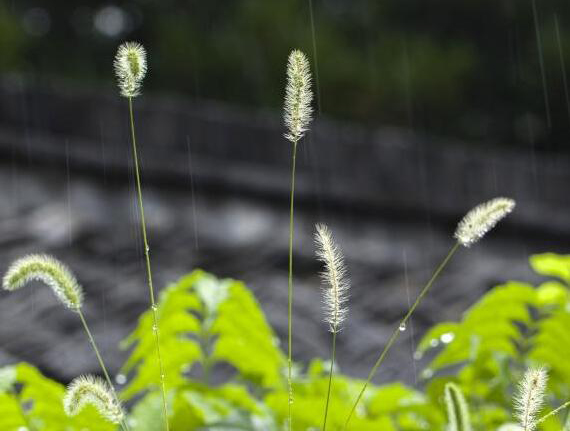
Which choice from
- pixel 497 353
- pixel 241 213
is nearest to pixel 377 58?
pixel 241 213

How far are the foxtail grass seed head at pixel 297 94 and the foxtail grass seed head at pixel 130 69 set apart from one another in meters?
0.13

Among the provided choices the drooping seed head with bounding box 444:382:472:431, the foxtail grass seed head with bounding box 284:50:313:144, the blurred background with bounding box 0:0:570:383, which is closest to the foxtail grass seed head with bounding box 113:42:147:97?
the foxtail grass seed head with bounding box 284:50:313:144

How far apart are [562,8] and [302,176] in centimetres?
921

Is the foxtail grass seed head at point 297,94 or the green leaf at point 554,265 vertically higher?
the foxtail grass seed head at point 297,94

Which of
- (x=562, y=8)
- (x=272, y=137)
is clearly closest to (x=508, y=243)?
(x=272, y=137)

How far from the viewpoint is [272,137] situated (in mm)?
4262

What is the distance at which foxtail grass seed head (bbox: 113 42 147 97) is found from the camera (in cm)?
83

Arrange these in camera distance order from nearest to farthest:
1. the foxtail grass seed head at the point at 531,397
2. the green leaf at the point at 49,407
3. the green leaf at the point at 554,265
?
the foxtail grass seed head at the point at 531,397 < the green leaf at the point at 49,407 < the green leaf at the point at 554,265

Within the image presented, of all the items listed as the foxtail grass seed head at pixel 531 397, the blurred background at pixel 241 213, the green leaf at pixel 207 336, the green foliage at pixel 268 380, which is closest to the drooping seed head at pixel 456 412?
the foxtail grass seed head at pixel 531 397

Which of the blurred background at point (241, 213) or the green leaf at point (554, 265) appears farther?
the blurred background at point (241, 213)

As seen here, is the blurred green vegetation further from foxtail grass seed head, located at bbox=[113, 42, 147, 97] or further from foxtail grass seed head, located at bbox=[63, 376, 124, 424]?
foxtail grass seed head, located at bbox=[63, 376, 124, 424]

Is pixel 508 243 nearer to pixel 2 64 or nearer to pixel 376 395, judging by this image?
pixel 376 395

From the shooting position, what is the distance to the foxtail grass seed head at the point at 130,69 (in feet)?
2.72

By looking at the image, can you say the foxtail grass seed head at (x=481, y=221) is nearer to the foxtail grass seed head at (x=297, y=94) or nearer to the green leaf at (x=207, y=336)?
the foxtail grass seed head at (x=297, y=94)
